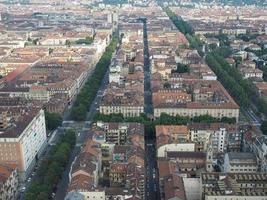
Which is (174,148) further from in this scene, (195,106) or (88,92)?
(88,92)

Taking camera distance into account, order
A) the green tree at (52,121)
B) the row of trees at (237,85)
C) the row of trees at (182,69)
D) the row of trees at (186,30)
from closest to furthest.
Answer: the green tree at (52,121), the row of trees at (237,85), the row of trees at (182,69), the row of trees at (186,30)

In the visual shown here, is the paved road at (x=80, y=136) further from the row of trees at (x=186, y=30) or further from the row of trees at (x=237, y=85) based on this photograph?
the row of trees at (x=186, y=30)

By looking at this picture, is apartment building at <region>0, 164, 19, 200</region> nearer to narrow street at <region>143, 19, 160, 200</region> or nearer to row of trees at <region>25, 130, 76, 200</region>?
row of trees at <region>25, 130, 76, 200</region>

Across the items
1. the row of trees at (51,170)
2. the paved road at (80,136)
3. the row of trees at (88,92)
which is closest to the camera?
the row of trees at (51,170)

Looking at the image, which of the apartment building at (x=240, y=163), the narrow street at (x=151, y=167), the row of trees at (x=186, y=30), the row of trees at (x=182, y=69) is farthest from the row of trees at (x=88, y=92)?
the row of trees at (x=186, y=30)

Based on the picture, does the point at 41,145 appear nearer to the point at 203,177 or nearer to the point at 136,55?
the point at 203,177
